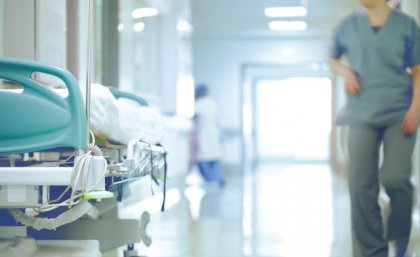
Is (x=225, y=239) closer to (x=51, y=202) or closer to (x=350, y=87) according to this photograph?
(x=350, y=87)

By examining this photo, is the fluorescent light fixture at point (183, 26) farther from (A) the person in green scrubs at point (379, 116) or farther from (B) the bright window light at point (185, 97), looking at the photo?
(A) the person in green scrubs at point (379, 116)

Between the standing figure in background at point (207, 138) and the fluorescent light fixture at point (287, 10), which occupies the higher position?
the fluorescent light fixture at point (287, 10)

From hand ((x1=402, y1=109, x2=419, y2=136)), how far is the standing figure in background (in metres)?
5.30

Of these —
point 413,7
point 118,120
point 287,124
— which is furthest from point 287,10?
point 287,124

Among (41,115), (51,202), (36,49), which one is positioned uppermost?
(36,49)

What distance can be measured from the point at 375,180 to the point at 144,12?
14.3ft

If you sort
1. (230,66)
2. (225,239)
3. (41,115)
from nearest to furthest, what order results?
1. (41,115)
2. (225,239)
3. (230,66)

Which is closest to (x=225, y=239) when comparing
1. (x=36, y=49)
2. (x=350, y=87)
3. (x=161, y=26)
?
(x=350, y=87)

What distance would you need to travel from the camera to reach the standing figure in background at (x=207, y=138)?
7859 mm

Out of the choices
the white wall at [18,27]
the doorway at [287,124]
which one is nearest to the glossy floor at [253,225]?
the white wall at [18,27]

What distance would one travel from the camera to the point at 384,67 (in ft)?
8.41

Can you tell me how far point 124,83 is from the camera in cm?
489

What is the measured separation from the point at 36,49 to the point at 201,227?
1.72m

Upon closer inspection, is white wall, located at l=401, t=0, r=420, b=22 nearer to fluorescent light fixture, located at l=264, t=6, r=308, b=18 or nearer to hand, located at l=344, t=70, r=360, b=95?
fluorescent light fixture, located at l=264, t=6, r=308, b=18
